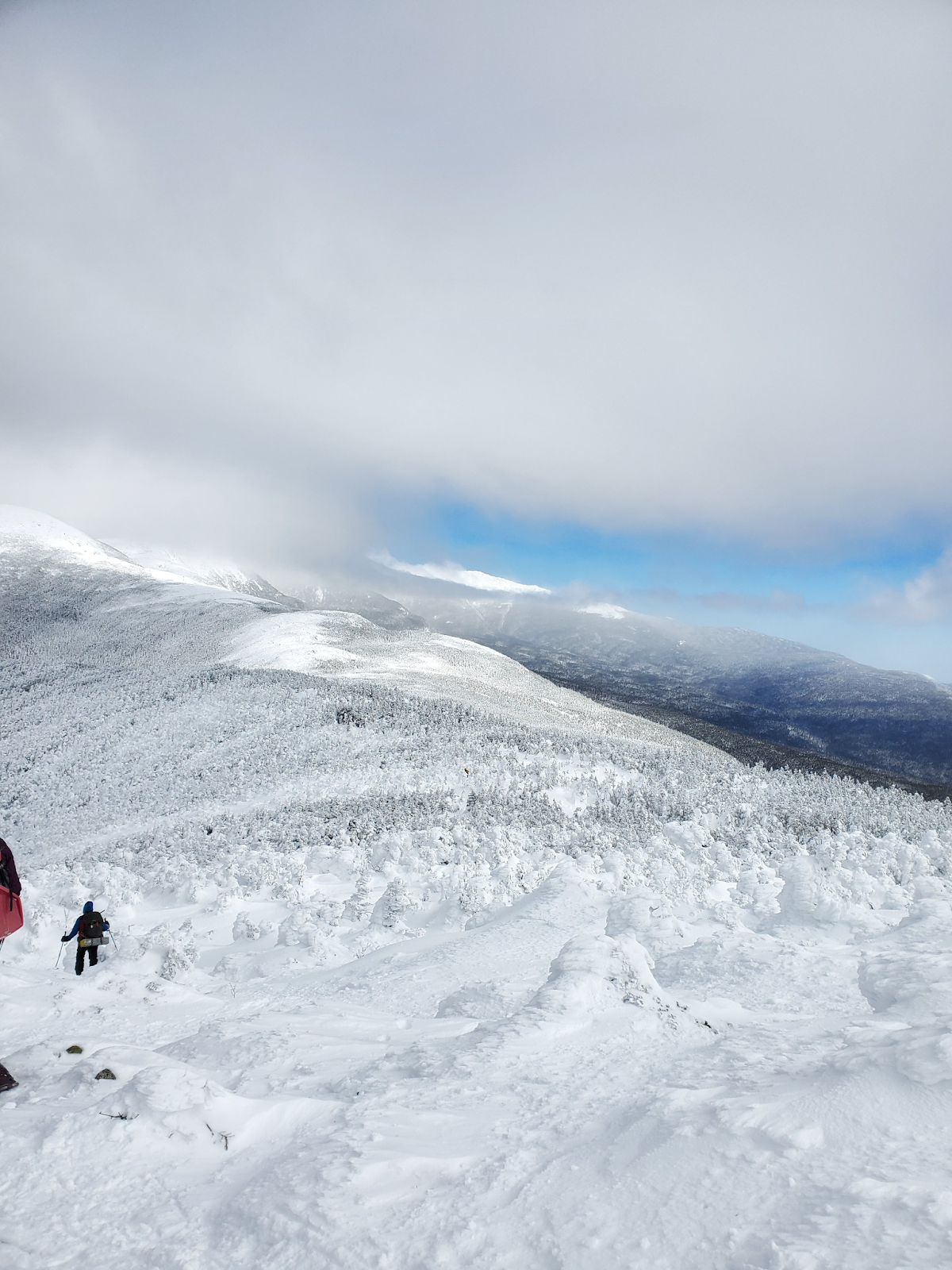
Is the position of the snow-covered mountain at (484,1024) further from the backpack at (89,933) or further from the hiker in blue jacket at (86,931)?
the backpack at (89,933)

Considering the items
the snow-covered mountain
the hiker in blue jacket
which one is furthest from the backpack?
the snow-covered mountain

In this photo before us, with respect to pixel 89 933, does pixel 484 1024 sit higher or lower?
higher

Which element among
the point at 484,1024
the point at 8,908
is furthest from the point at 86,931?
the point at 484,1024

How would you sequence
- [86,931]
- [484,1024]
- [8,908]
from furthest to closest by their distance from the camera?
1. [86,931]
2. [8,908]
3. [484,1024]

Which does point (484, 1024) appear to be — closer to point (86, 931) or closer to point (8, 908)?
point (8, 908)

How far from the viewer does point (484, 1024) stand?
6.80 m

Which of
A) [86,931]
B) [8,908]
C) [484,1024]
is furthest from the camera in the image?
[86,931]

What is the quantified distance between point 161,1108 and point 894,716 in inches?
5782

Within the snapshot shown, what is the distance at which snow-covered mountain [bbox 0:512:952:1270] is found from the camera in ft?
12.4

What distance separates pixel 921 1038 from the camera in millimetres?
4777

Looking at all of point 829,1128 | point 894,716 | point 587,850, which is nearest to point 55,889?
point 587,850

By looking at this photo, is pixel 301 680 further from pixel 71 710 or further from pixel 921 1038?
pixel 921 1038

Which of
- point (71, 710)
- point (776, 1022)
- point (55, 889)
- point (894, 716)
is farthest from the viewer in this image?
Result: point (894, 716)

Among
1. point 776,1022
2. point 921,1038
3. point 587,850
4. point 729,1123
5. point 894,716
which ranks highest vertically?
point 894,716
